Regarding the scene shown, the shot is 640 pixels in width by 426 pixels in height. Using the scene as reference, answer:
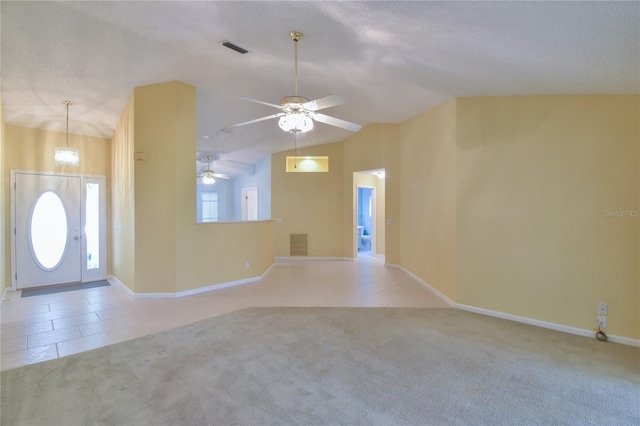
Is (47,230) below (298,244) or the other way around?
the other way around

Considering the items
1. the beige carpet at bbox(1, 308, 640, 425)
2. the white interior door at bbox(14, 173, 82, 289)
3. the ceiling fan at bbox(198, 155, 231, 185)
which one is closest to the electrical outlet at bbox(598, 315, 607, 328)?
the beige carpet at bbox(1, 308, 640, 425)

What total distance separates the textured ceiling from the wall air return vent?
4.38 metres

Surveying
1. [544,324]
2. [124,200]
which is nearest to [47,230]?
[124,200]

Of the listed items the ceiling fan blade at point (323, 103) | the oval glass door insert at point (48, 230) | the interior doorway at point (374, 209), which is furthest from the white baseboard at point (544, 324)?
Result: the oval glass door insert at point (48, 230)

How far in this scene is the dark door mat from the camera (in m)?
4.89

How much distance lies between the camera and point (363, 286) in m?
5.29

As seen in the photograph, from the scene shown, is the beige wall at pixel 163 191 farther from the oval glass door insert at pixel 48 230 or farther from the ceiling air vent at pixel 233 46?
the oval glass door insert at pixel 48 230

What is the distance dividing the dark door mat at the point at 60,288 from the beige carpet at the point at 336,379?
10.0 ft

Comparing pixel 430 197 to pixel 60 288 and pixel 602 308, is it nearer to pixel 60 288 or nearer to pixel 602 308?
pixel 602 308

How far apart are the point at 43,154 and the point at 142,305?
3522 millimetres

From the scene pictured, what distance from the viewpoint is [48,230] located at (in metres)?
5.42

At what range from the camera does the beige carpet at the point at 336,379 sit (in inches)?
78.4

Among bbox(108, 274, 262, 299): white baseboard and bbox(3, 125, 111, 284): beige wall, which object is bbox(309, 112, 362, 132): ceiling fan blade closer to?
bbox(108, 274, 262, 299): white baseboard

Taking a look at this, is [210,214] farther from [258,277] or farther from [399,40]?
[399,40]
